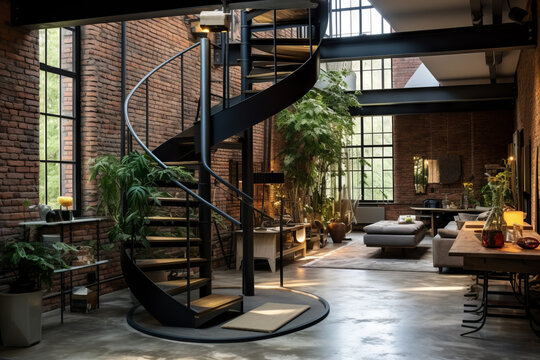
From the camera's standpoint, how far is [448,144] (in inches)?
618

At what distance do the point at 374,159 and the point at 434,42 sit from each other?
9.33 metres

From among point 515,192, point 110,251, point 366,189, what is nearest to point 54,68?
point 110,251

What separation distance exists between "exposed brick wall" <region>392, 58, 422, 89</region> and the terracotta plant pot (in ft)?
18.0

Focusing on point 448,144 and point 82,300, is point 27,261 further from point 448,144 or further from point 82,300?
point 448,144

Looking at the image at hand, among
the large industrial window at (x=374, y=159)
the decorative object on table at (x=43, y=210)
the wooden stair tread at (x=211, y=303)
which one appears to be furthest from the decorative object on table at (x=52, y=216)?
the large industrial window at (x=374, y=159)

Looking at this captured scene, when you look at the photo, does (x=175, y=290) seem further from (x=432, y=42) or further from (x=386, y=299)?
(x=432, y=42)

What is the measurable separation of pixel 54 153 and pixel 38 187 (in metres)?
0.77

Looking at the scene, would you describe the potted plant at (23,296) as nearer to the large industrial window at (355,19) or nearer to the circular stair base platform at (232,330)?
the circular stair base platform at (232,330)

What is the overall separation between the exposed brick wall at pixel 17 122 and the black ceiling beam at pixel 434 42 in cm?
413

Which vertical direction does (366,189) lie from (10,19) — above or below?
below

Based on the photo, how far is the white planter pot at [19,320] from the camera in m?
4.80

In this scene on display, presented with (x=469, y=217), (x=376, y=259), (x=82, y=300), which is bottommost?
(x=376, y=259)

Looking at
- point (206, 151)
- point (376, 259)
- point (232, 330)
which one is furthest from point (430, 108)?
point (232, 330)

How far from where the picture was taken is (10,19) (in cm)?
573
